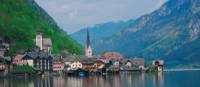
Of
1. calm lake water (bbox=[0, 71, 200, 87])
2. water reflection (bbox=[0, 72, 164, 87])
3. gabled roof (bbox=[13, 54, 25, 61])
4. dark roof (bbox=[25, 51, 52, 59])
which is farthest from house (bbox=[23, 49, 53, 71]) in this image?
water reflection (bbox=[0, 72, 164, 87])

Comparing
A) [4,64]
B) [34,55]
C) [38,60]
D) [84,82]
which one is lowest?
[84,82]

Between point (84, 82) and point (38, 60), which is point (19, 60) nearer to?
point (38, 60)

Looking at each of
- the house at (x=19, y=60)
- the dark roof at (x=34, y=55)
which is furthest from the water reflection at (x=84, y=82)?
the dark roof at (x=34, y=55)

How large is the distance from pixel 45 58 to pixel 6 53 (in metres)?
11.5

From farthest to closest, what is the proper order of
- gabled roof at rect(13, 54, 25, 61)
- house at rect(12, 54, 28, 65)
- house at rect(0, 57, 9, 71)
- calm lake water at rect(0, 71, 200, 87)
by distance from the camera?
gabled roof at rect(13, 54, 25, 61)
house at rect(12, 54, 28, 65)
house at rect(0, 57, 9, 71)
calm lake water at rect(0, 71, 200, 87)

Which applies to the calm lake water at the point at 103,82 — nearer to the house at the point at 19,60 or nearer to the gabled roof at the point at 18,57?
the house at the point at 19,60

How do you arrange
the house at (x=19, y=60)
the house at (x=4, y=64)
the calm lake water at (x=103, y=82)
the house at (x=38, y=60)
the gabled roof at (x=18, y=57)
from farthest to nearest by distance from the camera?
the gabled roof at (x=18, y=57)
the house at (x=38, y=60)
the house at (x=19, y=60)
the house at (x=4, y=64)
the calm lake water at (x=103, y=82)

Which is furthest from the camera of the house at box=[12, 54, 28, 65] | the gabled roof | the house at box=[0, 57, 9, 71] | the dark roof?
the dark roof

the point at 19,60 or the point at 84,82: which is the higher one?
the point at 19,60

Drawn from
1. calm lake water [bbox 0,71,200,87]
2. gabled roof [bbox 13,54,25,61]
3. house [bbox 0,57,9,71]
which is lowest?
calm lake water [bbox 0,71,200,87]

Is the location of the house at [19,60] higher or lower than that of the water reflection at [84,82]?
higher

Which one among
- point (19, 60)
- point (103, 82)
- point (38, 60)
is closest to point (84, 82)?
point (103, 82)

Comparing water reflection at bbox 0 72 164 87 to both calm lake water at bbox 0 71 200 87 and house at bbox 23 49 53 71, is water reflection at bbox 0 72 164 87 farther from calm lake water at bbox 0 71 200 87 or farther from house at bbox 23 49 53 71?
house at bbox 23 49 53 71

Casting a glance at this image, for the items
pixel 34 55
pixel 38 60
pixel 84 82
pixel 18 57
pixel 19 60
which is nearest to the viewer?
pixel 84 82
